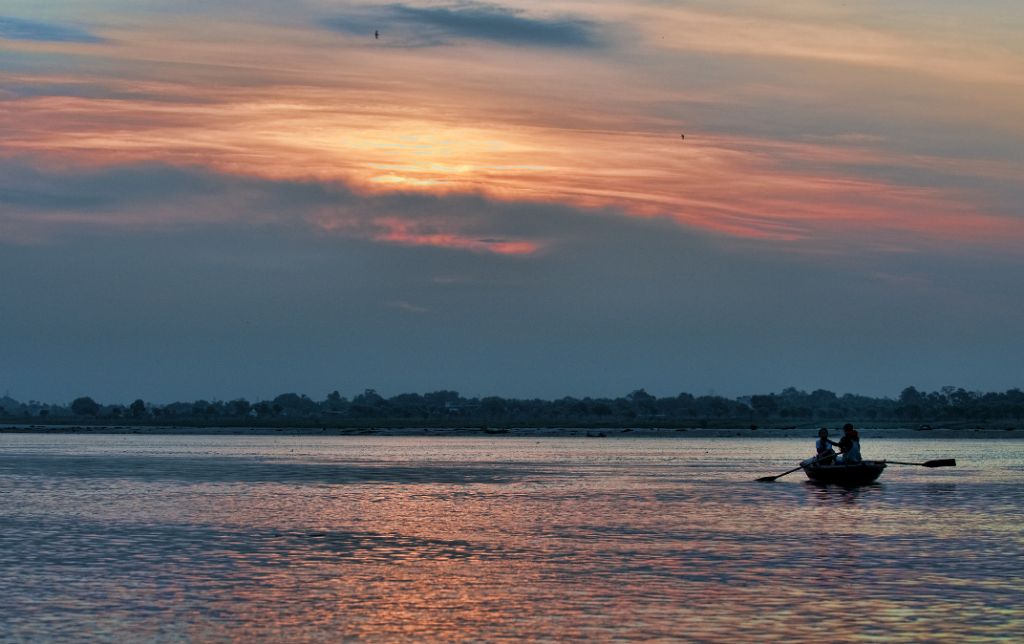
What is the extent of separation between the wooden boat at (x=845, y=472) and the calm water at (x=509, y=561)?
794 mm

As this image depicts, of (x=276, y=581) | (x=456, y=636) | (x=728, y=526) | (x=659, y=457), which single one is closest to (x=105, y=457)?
(x=659, y=457)

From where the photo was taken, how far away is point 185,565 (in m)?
29.9

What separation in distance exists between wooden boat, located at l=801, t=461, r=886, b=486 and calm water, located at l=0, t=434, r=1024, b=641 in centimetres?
79

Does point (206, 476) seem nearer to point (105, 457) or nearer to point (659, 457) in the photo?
point (105, 457)

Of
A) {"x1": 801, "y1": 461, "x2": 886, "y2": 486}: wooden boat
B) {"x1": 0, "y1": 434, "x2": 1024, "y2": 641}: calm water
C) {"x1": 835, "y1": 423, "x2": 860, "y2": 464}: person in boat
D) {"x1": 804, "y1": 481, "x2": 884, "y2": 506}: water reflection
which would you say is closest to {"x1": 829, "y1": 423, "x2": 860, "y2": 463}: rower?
{"x1": 835, "y1": 423, "x2": 860, "y2": 464}: person in boat

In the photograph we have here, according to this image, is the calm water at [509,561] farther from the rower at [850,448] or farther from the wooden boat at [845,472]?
the rower at [850,448]

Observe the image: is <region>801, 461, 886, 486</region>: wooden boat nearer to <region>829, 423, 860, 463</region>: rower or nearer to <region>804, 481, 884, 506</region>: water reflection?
<region>829, 423, 860, 463</region>: rower

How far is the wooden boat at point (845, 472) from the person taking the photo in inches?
2141

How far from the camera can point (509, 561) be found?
3103cm

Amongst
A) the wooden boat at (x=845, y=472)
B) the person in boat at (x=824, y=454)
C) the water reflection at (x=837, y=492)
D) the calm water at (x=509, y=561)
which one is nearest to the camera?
the calm water at (x=509, y=561)

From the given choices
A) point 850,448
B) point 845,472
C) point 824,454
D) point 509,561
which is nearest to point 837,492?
point 845,472

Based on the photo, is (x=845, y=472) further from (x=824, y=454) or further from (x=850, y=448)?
(x=824, y=454)

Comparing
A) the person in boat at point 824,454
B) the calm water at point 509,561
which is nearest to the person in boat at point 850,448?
the person in boat at point 824,454

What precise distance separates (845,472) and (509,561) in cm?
2694
